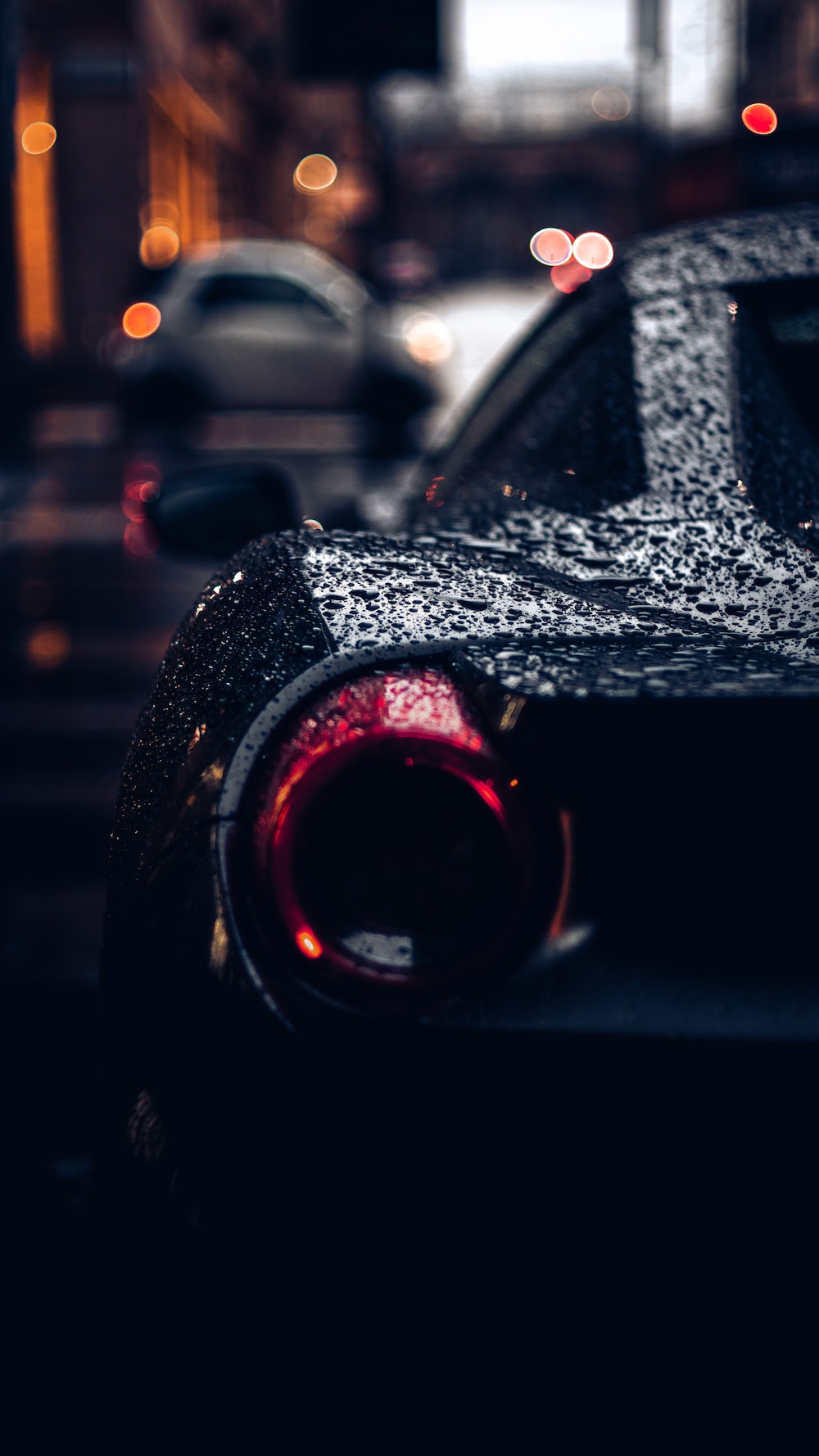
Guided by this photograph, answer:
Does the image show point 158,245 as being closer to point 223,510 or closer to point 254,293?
point 254,293

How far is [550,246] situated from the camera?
83188 mm

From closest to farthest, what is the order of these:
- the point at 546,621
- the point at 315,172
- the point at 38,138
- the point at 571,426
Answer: the point at 546,621, the point at 571,426, the point at 38,138, the point at 315,172

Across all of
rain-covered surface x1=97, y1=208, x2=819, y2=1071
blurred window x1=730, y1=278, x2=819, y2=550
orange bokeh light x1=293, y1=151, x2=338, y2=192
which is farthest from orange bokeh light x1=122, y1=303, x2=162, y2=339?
orange bokeh light x1=293, y1=151, x2=338, y2=192

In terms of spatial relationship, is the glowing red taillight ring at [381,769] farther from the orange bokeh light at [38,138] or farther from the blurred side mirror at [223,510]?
the orange bokeh light at [38,138]

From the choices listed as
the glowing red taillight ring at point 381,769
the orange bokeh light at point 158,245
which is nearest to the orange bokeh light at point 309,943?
the glowing red taillight ring at point 381,769

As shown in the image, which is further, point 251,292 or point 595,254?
point 251,292

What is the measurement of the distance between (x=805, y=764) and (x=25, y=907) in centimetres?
300

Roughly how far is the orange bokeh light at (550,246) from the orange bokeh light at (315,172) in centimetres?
1948

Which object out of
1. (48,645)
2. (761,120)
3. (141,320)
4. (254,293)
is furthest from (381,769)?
(254,293)

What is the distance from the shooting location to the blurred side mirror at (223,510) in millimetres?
2664

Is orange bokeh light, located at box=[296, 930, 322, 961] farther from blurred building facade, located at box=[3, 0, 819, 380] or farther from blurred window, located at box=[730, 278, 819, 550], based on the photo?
blurred building facade, located at box=[3, 0, 819, 380]

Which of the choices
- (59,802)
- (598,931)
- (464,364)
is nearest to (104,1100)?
(598,931)

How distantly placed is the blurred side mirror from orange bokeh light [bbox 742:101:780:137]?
1220 cm

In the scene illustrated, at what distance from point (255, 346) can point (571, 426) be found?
47.2ft
